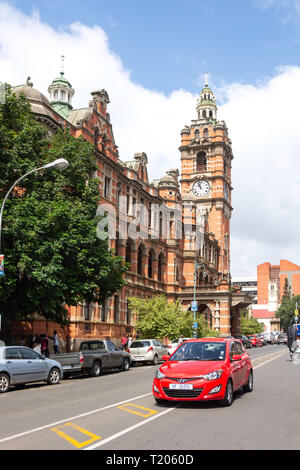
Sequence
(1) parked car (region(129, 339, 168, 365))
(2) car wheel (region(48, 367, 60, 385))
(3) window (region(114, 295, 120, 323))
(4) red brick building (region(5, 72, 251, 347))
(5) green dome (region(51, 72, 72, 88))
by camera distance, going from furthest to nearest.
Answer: (5) green dome (region(51, 72, 72, 88)) < (3) window (region(114, 295, 120, 323)) < (4) red brick building (region(5, 72, 251, 347)) < (1) parked car (region(129, 339, 168, 365)) < (2) car wheel (region(48, 367, 60, 385))

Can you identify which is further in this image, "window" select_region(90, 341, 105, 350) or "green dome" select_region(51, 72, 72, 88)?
"green dome" select_region(51, 72, 72, 88)

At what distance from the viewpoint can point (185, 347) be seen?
11898mm

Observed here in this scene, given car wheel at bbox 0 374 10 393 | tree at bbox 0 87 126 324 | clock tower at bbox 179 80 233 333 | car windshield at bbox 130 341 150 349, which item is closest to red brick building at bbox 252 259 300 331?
clock tower at bbox 179 80 233 333

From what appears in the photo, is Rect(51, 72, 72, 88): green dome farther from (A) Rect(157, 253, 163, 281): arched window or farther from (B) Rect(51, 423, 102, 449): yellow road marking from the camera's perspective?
(B) Rect(51, 423, 102, 449): yellow road marking

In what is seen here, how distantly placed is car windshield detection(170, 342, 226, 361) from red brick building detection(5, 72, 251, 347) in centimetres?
1557

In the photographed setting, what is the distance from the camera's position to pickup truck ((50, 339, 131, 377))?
19141 millimetres

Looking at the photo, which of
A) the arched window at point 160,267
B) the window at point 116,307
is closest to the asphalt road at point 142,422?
the window at point 116,307

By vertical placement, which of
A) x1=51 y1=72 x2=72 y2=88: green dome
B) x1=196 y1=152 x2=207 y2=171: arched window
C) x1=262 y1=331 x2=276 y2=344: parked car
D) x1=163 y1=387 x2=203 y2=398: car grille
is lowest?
x1=262 y1=331 x2=276 y2=344: parked car

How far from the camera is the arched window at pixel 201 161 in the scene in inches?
3088

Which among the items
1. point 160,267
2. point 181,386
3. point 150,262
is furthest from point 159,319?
point 181,386

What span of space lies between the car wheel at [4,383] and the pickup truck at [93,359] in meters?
4.20

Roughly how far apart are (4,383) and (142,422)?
7603mm

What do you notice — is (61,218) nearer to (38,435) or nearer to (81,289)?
(81,289)

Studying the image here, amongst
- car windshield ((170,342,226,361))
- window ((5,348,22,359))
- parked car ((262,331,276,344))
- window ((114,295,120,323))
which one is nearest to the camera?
car windshield ((170,342,226,361))
